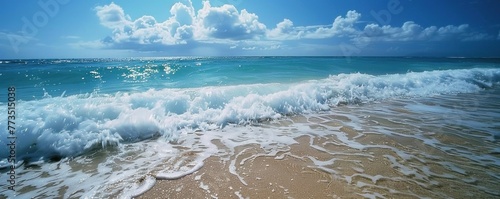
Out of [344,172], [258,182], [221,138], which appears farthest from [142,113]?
[344,172]

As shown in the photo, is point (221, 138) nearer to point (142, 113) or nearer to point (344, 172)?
point (142, 113)

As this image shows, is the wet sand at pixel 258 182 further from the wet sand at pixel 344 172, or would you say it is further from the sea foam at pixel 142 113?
the sea foam at pixel 142 113

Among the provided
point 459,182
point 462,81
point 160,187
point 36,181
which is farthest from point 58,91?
point 462,81

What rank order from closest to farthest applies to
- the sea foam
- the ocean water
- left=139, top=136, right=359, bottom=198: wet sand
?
left=139, top=136, right=359, bottom=198: wet sand
the ocean water
the sea foam

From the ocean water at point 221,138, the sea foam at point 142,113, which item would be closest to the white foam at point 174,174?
the ocean water at point 221,138

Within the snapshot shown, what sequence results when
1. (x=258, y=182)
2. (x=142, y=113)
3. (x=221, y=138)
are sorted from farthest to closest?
(x=142, y=113)
(x=221, y=138)
(x=258, y=182)

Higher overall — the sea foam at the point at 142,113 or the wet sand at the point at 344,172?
the sea foam at the point at 142,113

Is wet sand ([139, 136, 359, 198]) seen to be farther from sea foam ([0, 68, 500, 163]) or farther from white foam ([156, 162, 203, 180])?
sea foam ([0, 68, 500, 163])

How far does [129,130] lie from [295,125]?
4369 mm

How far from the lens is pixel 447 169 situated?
12.5 ft

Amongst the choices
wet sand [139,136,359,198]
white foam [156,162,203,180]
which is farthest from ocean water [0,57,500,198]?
wet sand [139,136,359,198]

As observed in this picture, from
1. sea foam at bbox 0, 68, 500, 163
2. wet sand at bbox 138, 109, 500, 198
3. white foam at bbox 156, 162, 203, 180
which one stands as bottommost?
white foam at bbox 156, 162, 203, 180

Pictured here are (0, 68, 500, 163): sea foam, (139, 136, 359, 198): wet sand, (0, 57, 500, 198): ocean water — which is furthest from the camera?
(0, 68, 500, 163): sea foam

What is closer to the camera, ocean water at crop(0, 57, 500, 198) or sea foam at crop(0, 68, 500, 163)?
ocean water at crop(0, 57, 500, 198)
